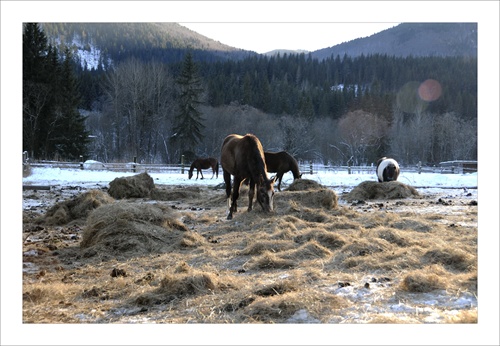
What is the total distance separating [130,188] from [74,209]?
4.86m

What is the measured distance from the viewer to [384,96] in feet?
161

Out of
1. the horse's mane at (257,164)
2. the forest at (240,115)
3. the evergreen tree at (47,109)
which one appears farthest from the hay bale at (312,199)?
the forest at (240,115)

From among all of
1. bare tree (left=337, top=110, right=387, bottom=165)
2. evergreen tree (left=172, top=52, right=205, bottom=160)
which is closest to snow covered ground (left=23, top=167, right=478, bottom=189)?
evergreen tree (left=172, top=52, right=205, bottom=160)

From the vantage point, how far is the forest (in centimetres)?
3516

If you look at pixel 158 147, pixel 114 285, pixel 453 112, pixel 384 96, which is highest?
pixel 384 96

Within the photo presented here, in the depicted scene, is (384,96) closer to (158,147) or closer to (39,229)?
(158,147)

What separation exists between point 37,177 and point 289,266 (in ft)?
65.9

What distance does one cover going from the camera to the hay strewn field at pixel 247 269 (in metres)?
3.43

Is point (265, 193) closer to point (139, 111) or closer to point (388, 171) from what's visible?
point (388, 171)

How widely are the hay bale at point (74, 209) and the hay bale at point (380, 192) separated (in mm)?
8120

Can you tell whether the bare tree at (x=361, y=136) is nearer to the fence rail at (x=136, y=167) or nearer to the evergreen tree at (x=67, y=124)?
the fence rail at (x=136, y=167)

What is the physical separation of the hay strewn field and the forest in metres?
21.6

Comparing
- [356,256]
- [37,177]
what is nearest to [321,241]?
[356,256]

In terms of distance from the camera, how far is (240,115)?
45719 mm
